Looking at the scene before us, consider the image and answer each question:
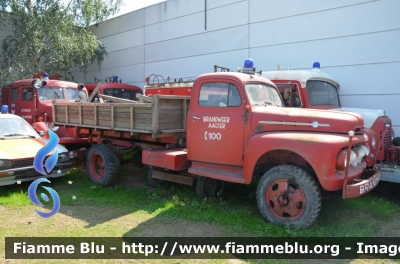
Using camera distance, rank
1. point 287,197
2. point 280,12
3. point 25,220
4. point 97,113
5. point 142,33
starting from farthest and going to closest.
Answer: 1. point 142,33
2. point 280,12
3. point 97,113
4. point 25,220
5. point 287,197

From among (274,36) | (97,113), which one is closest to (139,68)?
(274,36)

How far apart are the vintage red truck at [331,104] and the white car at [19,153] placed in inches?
189

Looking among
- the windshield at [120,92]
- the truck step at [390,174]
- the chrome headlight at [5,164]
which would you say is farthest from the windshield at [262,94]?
the windshield at [120,92]

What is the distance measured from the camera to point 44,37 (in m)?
13.5

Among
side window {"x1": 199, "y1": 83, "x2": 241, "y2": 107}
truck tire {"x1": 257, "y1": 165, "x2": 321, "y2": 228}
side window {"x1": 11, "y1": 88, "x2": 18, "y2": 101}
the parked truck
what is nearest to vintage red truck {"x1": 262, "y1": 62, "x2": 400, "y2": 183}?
the parked truck

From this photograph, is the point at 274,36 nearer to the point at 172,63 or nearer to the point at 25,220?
the point at 172,63

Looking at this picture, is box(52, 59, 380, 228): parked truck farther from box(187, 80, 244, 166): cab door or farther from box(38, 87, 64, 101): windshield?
box(38, 87, 64, 101): windshield

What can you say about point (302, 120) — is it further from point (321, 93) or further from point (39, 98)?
point (39, 98)

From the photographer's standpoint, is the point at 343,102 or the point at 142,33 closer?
the point at 343,102

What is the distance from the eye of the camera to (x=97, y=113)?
271 inches

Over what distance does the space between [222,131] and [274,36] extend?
551 centimetres

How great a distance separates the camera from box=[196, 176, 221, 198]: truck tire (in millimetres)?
5976

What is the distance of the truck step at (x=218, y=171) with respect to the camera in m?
5.15

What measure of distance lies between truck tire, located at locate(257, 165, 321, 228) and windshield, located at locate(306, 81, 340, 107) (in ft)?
8.52
